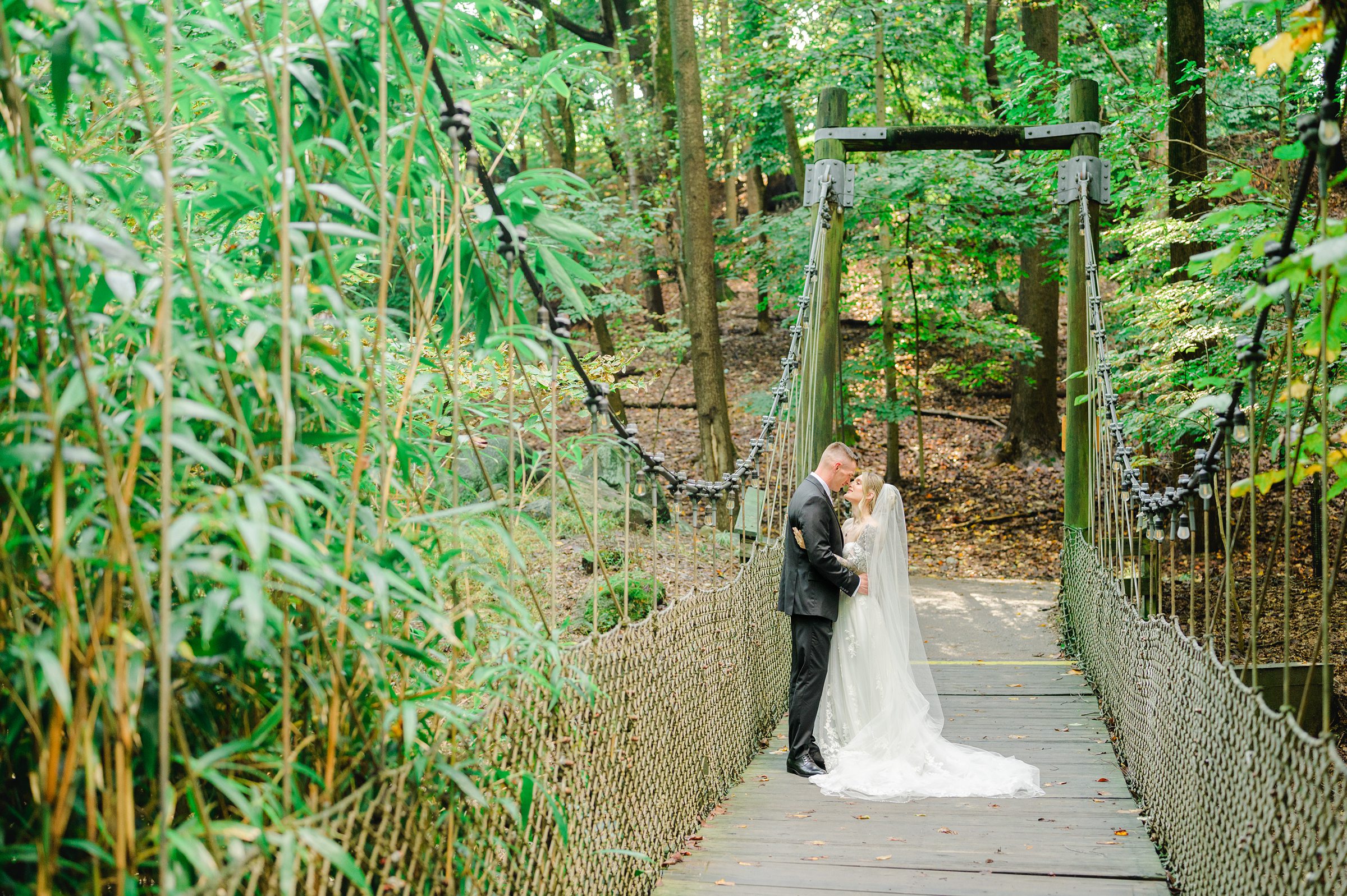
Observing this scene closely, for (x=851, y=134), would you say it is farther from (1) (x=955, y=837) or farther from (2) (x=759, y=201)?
(2) (x=759, y=201)

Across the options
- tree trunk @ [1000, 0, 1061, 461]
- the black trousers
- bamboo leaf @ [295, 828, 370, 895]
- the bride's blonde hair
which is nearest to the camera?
bamboo leaf @ [295, 828, 370, 895]

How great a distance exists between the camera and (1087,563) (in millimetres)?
4867

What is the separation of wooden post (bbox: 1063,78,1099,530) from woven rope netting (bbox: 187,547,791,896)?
235cm

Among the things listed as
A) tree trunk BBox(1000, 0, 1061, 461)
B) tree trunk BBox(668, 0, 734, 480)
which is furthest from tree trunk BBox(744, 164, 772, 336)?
tree trunk BBox(668, 0, 734, 480)

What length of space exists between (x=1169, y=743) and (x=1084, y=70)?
281 inches

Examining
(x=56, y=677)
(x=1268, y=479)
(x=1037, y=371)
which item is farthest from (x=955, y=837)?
(x=1037, y=371)

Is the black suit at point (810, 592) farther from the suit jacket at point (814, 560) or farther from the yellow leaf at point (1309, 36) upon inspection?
the yellow leaf at point (1309, 36)

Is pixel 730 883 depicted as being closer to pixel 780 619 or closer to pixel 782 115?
pixel 780 619

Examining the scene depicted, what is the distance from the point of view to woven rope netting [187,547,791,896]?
135 centimetres

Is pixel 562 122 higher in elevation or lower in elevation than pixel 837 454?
higher

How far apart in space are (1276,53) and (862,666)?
2.82 meters

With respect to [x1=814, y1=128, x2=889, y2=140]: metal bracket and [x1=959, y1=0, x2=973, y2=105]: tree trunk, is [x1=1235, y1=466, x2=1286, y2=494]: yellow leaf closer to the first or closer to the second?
[x1=814, y1=128, x2=889, y2=140]: metal bracket

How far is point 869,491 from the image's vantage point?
4.12m

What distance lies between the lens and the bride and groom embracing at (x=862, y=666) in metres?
3.61
